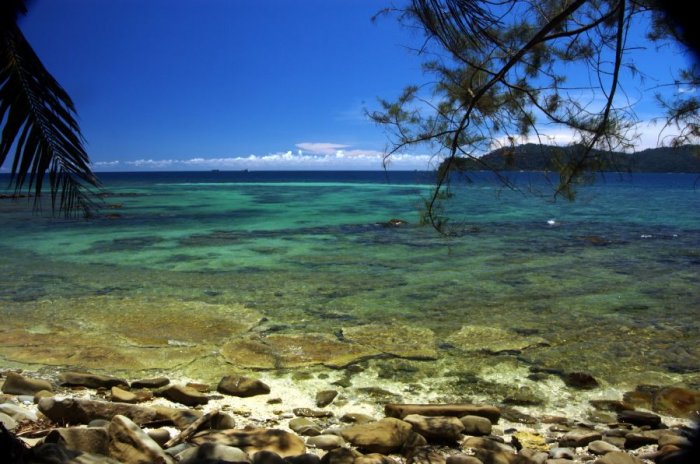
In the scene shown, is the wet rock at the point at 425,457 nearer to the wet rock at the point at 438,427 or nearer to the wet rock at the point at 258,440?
the wet rock at the point at 438,427

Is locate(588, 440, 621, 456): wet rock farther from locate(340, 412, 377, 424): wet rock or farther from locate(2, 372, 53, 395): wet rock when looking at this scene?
locate(2, 372, 53, 395): wet rock

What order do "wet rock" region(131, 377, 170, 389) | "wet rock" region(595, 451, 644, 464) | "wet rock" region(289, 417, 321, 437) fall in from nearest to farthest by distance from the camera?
1. "wet rock" region(595, 451, 644, 464)
2. "wet rock" region(289, 417, 321, 437)
3. "wet rock" region(131, 377, 170, 389)

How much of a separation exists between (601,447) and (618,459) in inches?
13.0

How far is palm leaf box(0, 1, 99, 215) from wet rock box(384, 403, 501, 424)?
2741mm

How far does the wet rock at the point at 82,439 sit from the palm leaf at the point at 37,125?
59.2 inches

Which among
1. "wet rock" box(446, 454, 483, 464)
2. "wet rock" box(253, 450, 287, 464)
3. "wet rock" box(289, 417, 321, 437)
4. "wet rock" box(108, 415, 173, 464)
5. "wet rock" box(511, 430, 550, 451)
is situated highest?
"wet rock" box(108, 415, 173, 464)

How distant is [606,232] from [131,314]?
626 inches

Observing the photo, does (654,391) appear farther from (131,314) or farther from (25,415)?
(131,314)

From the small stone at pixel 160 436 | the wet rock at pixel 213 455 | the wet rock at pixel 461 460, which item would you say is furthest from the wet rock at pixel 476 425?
the small stone at pixel 160 436

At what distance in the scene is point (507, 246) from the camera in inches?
558

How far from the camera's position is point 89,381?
15.1 feet

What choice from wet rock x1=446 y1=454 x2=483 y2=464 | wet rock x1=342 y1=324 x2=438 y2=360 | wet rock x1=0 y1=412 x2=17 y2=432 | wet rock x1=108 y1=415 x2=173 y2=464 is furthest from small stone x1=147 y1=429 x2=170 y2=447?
wet rock x1=342 y1=324 x2=438 y2=360

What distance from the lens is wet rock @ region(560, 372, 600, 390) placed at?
4.88 meters

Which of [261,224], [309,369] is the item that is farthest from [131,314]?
[261,224]
